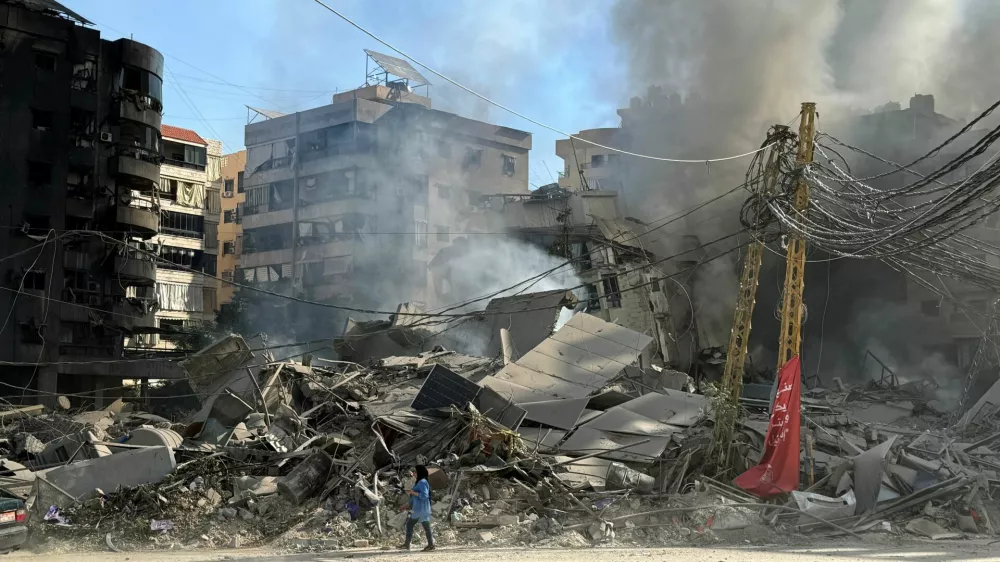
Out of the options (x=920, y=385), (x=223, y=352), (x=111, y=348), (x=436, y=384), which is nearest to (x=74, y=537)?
(x=436, y=384)

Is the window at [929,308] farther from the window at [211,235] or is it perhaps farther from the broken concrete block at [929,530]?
the window at [211,235]

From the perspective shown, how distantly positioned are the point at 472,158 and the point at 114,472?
1850 inches

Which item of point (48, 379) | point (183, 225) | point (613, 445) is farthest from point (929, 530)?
point (183, 225)

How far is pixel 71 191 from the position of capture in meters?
40.0

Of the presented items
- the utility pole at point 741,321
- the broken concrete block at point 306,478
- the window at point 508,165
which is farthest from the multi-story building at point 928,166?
the window at point 508,165

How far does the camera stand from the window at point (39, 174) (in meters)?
38.9

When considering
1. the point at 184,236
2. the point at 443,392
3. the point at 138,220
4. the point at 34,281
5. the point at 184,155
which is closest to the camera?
the point at 443,392

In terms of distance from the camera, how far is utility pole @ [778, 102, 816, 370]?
16.3 m

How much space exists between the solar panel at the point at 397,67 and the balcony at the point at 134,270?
22.4 metres

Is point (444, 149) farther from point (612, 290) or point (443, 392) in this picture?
point (443, 392)

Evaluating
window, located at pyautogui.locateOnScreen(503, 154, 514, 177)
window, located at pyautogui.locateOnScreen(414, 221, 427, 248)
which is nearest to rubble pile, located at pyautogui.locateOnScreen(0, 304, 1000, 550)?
window, located at pyautogui.locateOnScreen(414, 221, 427, 248)

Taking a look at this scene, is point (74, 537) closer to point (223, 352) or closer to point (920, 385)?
point (223, 352)

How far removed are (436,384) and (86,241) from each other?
27450 mm

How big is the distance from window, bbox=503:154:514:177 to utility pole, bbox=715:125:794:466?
4543 cm
